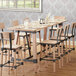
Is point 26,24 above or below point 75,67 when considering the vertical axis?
above

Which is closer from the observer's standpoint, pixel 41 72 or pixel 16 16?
pixel 41 72

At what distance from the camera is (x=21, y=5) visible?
9211 mm

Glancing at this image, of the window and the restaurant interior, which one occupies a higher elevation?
the window

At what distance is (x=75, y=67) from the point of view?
5.90m

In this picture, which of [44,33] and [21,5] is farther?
[21,5]

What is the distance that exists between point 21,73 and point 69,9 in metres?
3.73

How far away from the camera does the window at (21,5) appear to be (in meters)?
8.98

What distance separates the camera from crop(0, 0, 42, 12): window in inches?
353

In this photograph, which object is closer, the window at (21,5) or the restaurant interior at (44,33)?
the restaurant interior at (44,33)

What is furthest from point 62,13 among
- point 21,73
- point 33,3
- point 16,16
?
point 21,73

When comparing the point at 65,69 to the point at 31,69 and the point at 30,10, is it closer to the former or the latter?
the point at 31,69

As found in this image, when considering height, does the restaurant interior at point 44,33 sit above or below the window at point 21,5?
below

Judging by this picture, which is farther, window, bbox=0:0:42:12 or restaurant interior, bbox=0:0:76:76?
window, bbox=0:0:42:12

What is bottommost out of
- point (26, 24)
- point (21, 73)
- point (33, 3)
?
point (21, 73)
